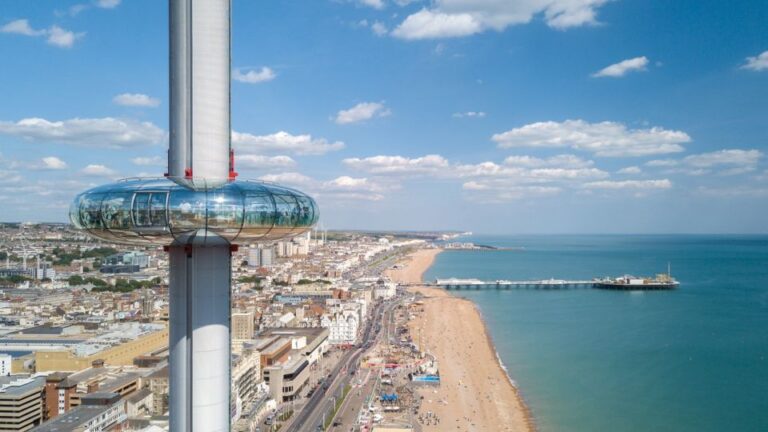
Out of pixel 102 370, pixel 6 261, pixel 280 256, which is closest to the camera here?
pixel 102 370

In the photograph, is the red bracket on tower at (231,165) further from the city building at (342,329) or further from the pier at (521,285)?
the pier at (521,285)

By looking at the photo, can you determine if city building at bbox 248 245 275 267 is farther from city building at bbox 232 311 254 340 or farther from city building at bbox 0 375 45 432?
city building at bbox 0 375 45 432

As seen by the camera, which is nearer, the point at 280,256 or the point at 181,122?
the point at 181,122

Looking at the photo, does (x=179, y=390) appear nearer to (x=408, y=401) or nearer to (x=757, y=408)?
(x=408, y=401)

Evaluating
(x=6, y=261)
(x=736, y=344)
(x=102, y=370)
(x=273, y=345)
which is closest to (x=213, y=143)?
(x=102, y=370)

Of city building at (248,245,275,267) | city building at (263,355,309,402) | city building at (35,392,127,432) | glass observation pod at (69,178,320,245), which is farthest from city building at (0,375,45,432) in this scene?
city building at (248,245,275,267)

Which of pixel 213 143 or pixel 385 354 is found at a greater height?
pixel 213 143

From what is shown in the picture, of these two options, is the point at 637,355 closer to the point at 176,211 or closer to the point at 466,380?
the point at 466,380
